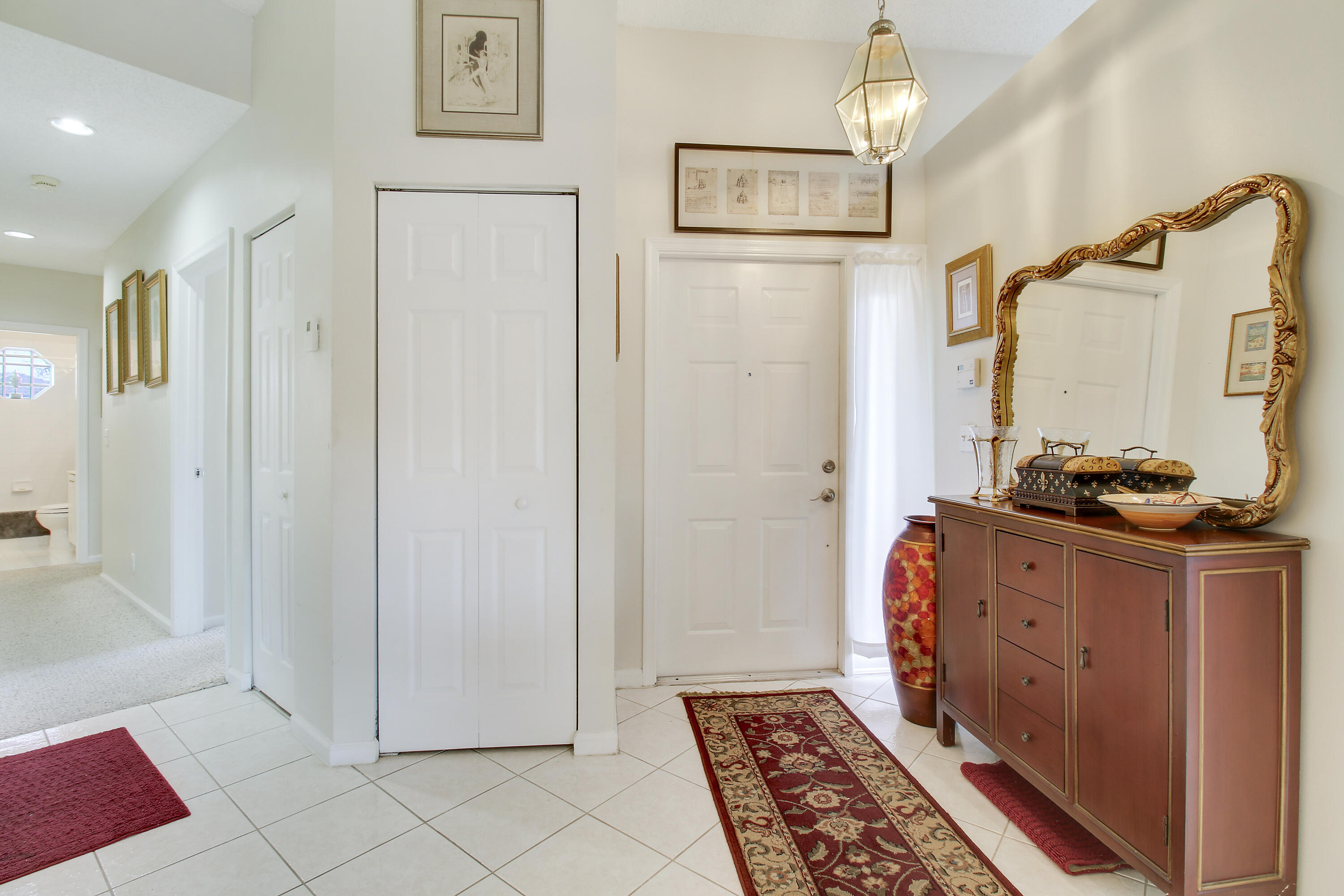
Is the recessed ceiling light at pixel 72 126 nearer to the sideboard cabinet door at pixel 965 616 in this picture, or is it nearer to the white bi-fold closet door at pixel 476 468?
the white bi-fold closet door at pixel 476 468

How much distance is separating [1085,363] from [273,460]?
3.03 metres

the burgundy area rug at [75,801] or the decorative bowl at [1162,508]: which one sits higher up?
the decorative bowl at [1162,508]

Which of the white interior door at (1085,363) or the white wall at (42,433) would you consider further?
the white wall at (42,433)

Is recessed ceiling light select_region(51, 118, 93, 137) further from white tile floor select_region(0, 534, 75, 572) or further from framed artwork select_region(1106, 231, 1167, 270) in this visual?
framed artwork select_region(1106, 231, 1167, 270)

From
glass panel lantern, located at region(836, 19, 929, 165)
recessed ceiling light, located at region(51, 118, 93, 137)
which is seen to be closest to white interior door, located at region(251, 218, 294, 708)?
recessed ceiling light, located at region(51, 118, 93, 137)

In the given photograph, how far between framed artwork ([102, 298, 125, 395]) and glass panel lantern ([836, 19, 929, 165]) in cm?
487

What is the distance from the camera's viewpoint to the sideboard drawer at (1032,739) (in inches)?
65.6

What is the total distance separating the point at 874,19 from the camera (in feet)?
8.89

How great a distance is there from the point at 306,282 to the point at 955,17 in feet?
9.50

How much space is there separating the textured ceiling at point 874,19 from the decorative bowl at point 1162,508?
224 centimetres

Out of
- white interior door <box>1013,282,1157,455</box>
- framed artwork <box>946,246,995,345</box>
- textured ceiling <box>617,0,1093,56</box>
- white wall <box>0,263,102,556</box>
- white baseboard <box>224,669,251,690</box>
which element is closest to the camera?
white interior door <box>1013,282,1157,455</box>

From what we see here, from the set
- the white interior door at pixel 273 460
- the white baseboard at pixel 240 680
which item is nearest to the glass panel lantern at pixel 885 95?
the white interior door at pixel 273 460

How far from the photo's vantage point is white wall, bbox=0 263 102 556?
16.0 ft

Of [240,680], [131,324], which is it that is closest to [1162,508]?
[240,680]
